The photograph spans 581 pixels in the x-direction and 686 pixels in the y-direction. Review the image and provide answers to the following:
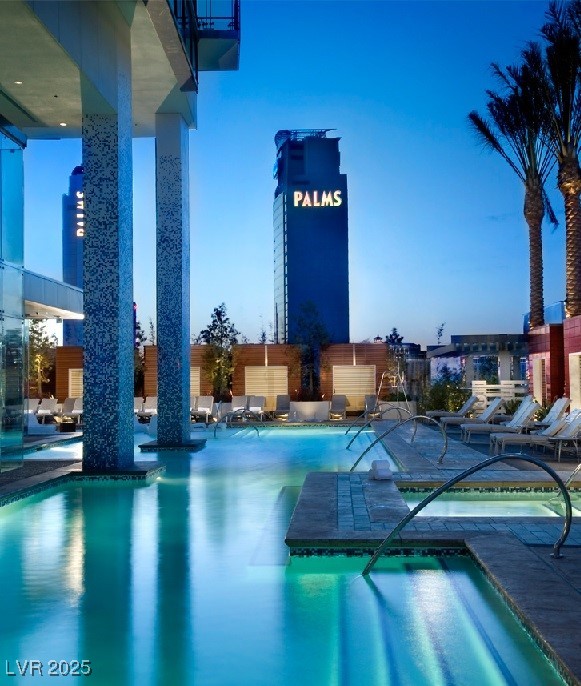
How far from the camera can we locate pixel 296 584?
5.88 meters

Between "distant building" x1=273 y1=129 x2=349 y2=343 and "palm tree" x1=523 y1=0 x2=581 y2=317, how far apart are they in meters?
82.9

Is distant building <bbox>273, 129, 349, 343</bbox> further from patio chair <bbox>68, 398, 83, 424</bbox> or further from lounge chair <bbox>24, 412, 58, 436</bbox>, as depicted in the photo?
lounge chair <bbox>24, 412, 58, 436</bbox>

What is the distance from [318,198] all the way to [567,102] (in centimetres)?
8180

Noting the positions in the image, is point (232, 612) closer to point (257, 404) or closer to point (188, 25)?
point (188, 25)

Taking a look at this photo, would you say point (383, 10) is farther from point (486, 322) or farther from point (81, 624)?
point (81, 624)

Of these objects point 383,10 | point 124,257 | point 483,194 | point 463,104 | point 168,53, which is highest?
point 383,10

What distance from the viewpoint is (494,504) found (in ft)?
30.7

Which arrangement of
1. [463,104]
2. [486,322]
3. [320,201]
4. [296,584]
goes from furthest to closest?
[320,201] < [486,322] < [463,104] < [296,584]

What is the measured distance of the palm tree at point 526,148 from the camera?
22.5m

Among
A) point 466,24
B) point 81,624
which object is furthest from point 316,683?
point 466,24

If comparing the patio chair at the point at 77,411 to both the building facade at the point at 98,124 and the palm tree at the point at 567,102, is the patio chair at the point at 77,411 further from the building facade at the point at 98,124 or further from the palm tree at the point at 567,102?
the palm tree at the point at 567,102

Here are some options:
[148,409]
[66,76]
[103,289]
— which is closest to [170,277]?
[103,289]

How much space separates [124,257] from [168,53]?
3.32m

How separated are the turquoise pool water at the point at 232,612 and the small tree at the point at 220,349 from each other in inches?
726
